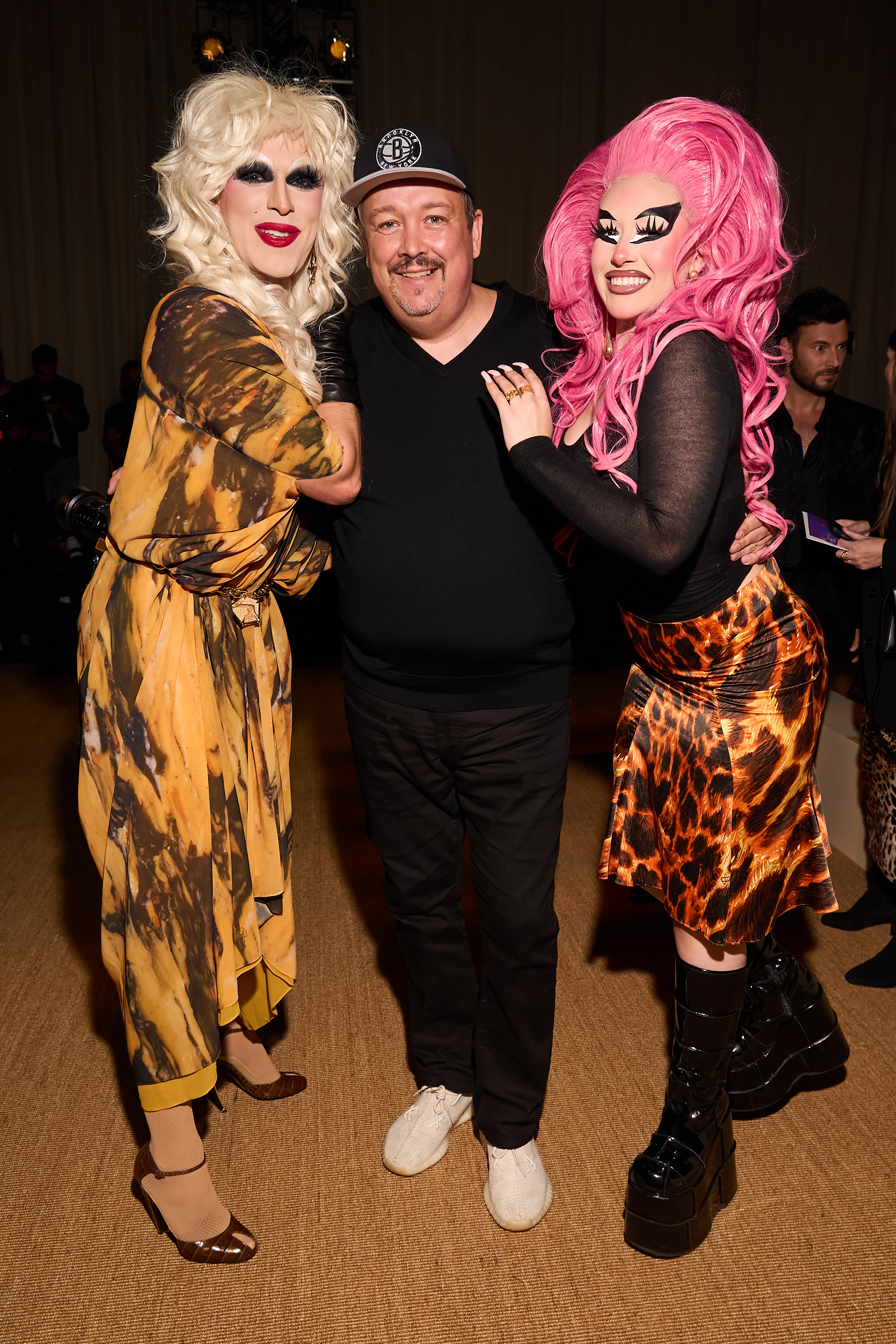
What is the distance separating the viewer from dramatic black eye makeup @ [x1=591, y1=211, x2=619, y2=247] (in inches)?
56.5

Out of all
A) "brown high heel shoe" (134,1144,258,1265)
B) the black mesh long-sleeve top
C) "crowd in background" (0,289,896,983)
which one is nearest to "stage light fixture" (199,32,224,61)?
"crowd in background" (0,289,896,983)

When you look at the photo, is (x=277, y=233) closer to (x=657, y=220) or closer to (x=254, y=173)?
Answer: (x=254, y=173)

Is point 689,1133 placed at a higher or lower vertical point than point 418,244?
lower

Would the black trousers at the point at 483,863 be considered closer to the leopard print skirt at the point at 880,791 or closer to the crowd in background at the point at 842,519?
the crowd in background at the point at 842,519

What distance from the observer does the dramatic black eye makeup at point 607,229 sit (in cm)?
144

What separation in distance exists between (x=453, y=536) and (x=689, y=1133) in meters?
1.13

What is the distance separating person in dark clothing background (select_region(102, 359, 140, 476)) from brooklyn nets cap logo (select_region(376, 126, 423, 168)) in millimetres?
4818

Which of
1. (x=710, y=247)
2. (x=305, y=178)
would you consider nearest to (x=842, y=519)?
(x=710, y=247)

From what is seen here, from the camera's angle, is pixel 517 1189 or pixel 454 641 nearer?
pixel 454 641

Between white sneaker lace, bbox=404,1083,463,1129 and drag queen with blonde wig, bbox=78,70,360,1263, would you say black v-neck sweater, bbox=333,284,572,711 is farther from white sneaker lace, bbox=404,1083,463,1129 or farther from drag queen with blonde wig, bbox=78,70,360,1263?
white sneaker lace, bbox=404,1083,463,1129

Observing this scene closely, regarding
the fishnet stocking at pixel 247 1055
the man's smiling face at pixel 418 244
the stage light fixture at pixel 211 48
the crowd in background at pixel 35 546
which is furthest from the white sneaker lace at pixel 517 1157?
the stage light fixture at pixel 211 48

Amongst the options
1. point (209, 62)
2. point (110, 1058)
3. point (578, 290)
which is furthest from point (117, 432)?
point (578, 290)

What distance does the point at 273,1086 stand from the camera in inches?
83.4

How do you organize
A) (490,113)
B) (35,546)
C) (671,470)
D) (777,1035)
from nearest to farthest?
(671,470)
(777,1035)
(35,546)
(490,113)
